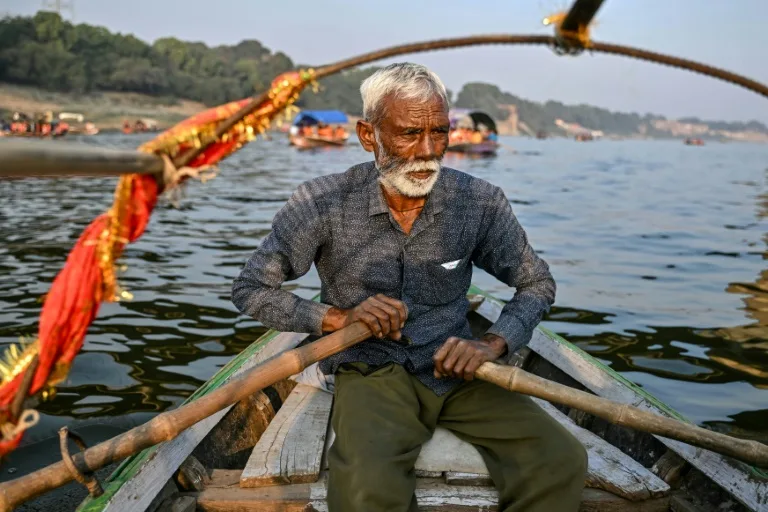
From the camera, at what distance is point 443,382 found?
2641mm

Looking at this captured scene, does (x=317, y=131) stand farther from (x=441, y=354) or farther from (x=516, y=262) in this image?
(x=441, y=354)

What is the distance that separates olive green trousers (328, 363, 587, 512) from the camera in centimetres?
217

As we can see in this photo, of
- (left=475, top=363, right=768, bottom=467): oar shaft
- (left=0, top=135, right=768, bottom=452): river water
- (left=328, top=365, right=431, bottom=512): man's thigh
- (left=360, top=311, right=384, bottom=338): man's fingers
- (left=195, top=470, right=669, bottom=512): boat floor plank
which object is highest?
(left=360, top=311, right=384, bottom=338): man's fingers

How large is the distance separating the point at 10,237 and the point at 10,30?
252 feet

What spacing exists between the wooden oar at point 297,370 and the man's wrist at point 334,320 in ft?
0.37

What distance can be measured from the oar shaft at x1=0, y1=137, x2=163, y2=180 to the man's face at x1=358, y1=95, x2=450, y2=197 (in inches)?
40.0

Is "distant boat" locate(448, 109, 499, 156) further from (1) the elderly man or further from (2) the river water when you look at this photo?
(1) the elderly man

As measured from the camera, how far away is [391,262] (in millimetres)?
2719

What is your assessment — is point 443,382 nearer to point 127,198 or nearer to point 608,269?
point 127,198

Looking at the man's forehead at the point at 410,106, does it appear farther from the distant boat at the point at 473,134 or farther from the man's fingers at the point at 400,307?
the distant boat at the point at 473,134

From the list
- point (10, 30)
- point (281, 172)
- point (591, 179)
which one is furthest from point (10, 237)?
point (10, 30)

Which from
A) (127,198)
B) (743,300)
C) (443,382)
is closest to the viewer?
(127,198)

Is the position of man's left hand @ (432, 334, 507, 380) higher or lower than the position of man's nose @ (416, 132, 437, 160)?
lower

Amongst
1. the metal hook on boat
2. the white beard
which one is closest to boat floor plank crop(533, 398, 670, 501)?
the white beard
